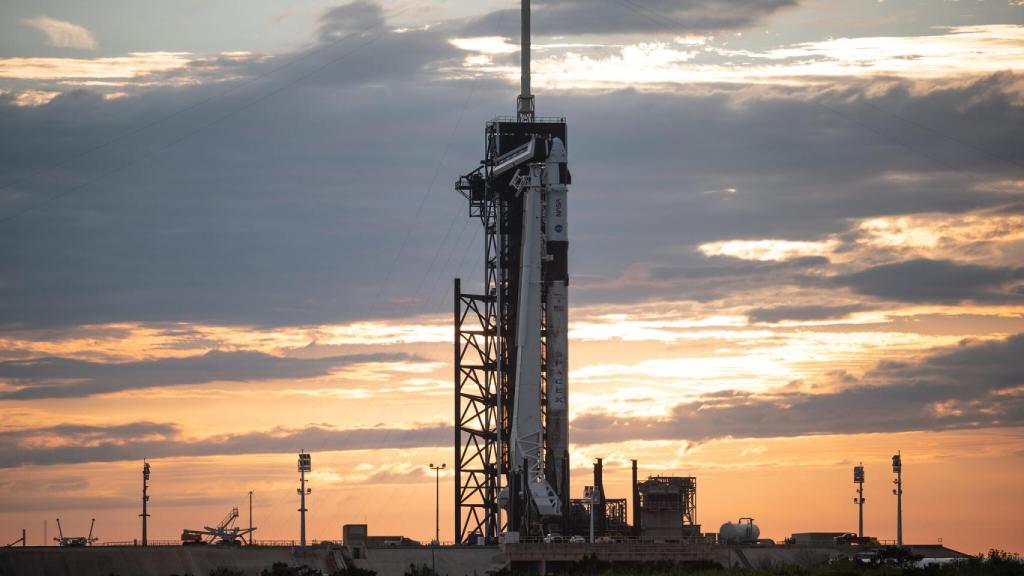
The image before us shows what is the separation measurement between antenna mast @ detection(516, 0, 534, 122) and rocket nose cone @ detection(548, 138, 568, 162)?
5544 millimetres

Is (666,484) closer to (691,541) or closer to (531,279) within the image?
(691,541)

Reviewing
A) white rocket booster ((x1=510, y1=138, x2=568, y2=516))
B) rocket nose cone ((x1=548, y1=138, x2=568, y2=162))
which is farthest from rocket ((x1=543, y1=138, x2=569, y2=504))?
rocket nose cone ((x1=548, y1=138, x2=568, y2=162))

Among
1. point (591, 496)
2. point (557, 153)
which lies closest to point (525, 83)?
point (557, 153)

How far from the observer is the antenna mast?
15600 centimetres

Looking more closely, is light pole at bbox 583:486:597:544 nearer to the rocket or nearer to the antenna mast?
the rocket

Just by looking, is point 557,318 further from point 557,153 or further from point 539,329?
point 557,153

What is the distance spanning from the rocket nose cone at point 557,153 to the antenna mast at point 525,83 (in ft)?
18.2

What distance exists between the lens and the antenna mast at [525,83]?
156000mm

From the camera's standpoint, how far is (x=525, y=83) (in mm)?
158000

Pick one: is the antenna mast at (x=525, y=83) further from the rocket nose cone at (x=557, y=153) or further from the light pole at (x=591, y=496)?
the light pole at (x=591, y=496)

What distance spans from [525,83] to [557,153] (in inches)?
330

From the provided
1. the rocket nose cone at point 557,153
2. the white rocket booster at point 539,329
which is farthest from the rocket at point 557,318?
the rocket nose cone at point 557,153

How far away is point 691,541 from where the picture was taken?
5694 inches

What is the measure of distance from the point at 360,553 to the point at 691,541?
25686 millimetres
